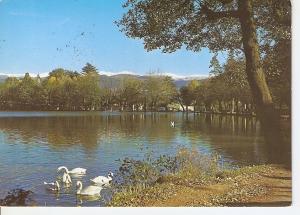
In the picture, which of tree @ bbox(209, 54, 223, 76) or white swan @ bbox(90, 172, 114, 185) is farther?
tree @ bbox(209, 54, 223, 76)

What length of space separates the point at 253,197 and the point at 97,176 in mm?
1003

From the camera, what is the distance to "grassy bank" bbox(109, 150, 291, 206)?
3359 mm

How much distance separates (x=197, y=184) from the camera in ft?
11.3

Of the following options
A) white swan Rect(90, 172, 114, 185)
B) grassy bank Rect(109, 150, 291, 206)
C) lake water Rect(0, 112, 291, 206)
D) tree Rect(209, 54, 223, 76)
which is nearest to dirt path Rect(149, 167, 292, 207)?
grassy bank Rect(109, 150, 291, 206)

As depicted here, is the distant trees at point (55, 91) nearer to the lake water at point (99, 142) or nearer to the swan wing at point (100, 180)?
the lake water at point (99, 142)

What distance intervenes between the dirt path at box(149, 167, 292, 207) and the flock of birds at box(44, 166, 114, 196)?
329mm

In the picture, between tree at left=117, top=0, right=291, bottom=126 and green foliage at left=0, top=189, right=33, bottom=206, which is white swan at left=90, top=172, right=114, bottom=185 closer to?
green foliage at left=0, top=189, right=33, bottom=206

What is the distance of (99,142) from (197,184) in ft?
2.28

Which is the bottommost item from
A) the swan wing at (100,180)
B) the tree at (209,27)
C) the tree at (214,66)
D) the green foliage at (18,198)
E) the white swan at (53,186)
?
the green foliage at (18,198)

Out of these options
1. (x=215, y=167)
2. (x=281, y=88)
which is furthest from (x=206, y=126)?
(x=281, y=88)

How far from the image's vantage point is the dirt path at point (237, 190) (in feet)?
11.0

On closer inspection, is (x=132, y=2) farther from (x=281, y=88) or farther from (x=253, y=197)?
(x=253, y=197)

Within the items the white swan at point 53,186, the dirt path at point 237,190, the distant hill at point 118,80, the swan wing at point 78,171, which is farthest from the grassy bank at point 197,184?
the distant hill at point 118,80

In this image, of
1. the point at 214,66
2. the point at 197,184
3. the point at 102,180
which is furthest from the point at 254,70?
the point at 102,180
